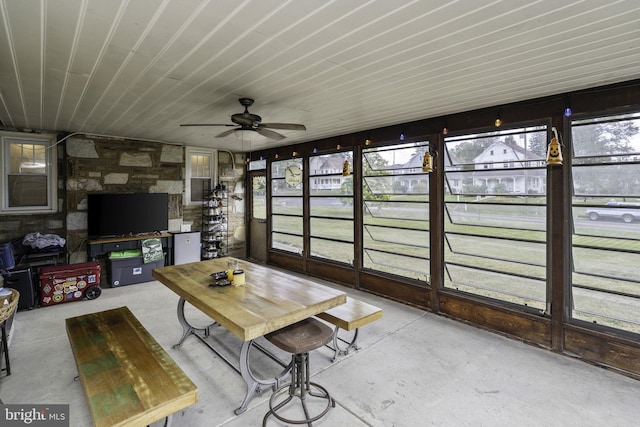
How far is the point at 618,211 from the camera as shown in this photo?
289cm

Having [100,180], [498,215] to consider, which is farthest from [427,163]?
[100,180]

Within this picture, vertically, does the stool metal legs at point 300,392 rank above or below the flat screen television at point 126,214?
below

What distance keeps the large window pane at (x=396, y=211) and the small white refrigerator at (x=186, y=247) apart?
3295 mm

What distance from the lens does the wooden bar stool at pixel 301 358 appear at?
2.13 metres

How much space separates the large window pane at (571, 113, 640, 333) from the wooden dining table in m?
2.46

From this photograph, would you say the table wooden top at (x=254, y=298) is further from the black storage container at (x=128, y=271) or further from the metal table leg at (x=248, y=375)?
the black storage container at (x=128, y=271)

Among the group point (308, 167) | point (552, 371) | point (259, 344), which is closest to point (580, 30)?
point (552, 371)

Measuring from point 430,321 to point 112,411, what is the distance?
333 cm

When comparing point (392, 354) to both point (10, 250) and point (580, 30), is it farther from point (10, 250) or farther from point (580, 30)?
point (10, 250)

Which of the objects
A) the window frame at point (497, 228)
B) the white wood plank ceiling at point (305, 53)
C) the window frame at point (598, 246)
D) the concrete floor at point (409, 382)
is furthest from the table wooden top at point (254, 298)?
the window frame at point (598, 246)

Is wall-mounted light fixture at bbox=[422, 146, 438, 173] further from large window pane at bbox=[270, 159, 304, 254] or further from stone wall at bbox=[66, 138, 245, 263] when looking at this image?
stone wall at bbox=[66, 138, 245, 263]

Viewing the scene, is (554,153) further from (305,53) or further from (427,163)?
(305,53)

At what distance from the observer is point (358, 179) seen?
5.04m

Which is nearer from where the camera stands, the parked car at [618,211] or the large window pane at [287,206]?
the parked car at [618,211]
